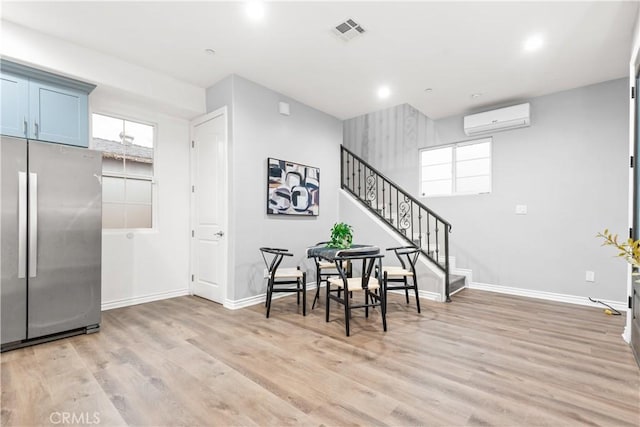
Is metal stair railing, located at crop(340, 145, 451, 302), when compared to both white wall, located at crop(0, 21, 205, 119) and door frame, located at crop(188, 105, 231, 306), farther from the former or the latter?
white wall, located at crop(0, 21, 205, 119)

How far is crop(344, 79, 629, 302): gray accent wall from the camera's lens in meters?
3.95

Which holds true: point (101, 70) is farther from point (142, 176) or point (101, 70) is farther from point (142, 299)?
point (142, 299)

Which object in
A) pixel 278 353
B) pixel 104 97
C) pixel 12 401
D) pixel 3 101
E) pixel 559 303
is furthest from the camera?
pixel 559 303

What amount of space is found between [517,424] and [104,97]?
498cm

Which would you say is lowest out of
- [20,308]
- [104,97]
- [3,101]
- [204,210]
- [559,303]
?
[559,303]

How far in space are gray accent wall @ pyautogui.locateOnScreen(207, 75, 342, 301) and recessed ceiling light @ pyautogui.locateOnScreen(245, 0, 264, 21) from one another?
121 centimetres

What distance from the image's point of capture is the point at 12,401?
1836mm

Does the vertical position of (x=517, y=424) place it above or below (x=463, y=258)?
below

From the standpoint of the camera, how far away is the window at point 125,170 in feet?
12.2

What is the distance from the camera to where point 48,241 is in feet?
8.89

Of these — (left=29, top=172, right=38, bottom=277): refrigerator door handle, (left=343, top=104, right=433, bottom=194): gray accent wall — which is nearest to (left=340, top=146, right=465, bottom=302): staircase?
(left=343, top=104, right=433, bottom=194): gray accent wall

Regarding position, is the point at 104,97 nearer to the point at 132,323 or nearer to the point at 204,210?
the point at 204,210

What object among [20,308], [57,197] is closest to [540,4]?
[57,197]

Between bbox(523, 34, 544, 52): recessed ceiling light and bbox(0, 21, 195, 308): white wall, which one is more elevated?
bbox(523, 34, 544, 52): recessed ceiling light
